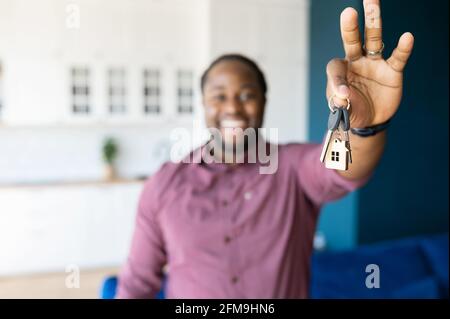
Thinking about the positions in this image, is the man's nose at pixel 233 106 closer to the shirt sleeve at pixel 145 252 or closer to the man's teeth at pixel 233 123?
the man's teeth at pixel 233 123

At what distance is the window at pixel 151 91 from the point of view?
2.89 m

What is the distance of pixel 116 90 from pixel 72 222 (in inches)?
37.5

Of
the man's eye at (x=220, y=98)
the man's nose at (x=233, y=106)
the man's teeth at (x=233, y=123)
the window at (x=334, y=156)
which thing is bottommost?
the man's teeth at (x=233, y=123)

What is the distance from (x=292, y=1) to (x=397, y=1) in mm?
2499

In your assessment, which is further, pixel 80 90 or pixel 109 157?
pixel 109 157

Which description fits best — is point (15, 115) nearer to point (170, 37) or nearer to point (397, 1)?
point (170, 37)

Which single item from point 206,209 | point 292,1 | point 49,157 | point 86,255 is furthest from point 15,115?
point 206,209

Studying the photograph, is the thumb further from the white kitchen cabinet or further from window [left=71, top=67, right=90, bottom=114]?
window [left=71, top=67, right=90, bottom=114]

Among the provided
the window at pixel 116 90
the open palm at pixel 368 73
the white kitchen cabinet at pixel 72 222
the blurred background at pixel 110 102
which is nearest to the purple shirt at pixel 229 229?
the open palm at pixel 368 73

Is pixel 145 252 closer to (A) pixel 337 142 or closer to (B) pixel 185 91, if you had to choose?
(A) pixel 337 142

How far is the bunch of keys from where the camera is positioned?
0.23m

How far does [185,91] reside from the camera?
2.98m

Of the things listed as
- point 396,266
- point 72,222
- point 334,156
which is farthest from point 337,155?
point 72,222

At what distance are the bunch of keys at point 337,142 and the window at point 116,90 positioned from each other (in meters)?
2.75
